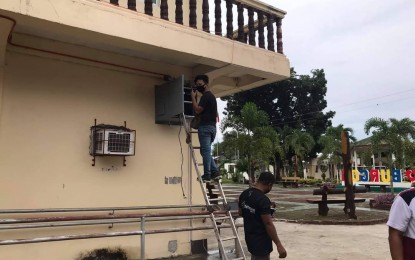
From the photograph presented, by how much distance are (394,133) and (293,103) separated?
79.3ft

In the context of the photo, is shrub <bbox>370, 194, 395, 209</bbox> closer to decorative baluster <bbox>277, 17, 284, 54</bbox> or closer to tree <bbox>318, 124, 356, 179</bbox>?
decorative baluster <bbox>277, 17, 284, 54</bbox>

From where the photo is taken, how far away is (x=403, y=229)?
2.87m

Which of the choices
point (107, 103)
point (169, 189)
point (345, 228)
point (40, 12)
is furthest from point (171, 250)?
point (345, 228)

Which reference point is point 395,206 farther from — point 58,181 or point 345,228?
point 345,228

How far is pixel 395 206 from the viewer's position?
9.73 feet

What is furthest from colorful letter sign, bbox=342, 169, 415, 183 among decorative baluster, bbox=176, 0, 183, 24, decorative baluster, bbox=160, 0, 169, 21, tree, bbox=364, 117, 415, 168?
decorative baluster, bbox=160, 0, 169, 21

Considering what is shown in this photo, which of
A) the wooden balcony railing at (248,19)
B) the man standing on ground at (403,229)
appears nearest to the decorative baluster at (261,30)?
the wooden balcony railing at (248,19)

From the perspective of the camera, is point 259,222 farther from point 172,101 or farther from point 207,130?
point 172,101

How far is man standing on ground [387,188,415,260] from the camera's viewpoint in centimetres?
287

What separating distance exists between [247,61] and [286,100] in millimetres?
38500

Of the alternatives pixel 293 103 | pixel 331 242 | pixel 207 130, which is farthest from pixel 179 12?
pixel 293 103

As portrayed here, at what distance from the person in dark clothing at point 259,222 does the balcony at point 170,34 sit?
269cm

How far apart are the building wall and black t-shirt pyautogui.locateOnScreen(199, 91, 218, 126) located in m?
1.25

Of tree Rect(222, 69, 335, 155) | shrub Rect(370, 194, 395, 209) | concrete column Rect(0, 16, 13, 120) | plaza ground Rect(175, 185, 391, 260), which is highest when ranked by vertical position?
tree Rect(222, 69, 335, 155)
